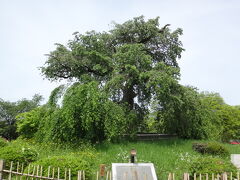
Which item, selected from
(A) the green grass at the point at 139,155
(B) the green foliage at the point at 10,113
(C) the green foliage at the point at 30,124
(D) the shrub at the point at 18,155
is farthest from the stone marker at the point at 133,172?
(B) the green foliage at the point at 10,113

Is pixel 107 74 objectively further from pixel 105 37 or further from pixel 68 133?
pixel 68 133

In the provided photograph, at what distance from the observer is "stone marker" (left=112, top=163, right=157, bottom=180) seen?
4352 mm

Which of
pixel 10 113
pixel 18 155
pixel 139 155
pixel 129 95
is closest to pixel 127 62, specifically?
pixel 129 95

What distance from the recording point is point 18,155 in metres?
6.90

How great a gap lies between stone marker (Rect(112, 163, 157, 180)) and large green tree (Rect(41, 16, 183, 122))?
6.42 meters

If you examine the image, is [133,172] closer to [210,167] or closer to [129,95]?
[210,167]

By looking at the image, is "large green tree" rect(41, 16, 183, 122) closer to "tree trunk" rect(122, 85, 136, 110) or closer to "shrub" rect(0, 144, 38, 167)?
"tree trunk" rect(122, 85, 136, 110)

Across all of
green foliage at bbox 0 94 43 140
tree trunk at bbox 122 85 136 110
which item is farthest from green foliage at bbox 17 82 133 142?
green foliage at bbox 0 94 43 140

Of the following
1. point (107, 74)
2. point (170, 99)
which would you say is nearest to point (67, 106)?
point (107, 74)

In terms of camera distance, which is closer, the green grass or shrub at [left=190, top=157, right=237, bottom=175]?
shrub at [left=190, top=157, right=237, bottom=175]

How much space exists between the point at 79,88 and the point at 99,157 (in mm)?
3852

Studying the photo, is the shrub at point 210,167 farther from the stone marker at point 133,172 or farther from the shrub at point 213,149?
the shrub at point 213,149

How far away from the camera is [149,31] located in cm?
1459

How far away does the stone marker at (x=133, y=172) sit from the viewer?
4.35 m
